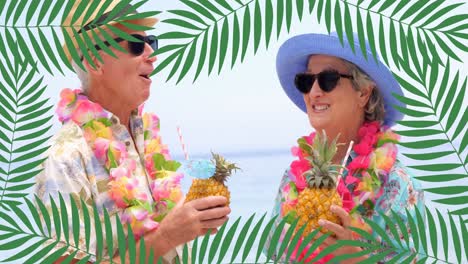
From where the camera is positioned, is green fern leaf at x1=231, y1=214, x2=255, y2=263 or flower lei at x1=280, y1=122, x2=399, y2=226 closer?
green fern leaf at x1=231, y1=214, x2=255, y2=263

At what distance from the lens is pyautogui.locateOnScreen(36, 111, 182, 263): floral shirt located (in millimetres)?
3078

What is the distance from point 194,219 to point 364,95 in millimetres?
1282

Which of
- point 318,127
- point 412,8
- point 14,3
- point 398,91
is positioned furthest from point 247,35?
point 398,91

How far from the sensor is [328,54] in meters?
3.74

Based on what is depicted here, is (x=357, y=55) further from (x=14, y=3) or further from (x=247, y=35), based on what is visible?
(x=14, y=3)

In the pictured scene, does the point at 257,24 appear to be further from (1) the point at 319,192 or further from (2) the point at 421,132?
(1) the point at 319,192

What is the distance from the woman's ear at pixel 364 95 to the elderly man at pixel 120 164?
1.09 metres

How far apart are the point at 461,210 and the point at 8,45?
1.98 m

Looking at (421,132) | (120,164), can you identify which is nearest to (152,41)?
(120,164)

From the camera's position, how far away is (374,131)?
3719 millimetres

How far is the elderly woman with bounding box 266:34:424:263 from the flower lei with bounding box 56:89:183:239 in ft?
2.17

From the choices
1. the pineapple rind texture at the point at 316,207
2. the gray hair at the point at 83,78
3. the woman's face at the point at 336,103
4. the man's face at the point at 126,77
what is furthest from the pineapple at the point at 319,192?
the gray hair at the point at 83,78

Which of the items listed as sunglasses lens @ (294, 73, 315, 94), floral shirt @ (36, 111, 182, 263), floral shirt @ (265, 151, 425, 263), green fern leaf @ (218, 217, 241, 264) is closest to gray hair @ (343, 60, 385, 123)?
sunglasses lens @ (294, 73, 315, 94)

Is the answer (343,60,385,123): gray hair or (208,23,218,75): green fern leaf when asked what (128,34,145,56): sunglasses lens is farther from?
(343,60,385,123): gray hair
